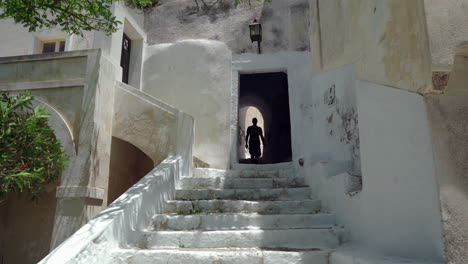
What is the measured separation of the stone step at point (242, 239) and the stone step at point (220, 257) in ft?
1.08

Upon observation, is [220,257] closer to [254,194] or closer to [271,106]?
[254,194]

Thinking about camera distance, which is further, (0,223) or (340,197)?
(0,223)

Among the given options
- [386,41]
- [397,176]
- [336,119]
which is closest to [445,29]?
[386,41]

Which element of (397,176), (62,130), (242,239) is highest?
(62,130)

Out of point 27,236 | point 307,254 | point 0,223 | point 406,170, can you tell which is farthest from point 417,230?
point 0,223

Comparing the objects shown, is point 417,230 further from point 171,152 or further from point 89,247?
point 171,152

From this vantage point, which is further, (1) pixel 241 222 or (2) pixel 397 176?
(1) pixel 241 222

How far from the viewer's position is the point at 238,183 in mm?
5680

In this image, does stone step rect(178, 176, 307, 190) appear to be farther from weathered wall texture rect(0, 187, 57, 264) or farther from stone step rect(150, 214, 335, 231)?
weathered wall texture rect(0, 187, 57, 264)

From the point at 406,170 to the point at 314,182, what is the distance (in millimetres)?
2473

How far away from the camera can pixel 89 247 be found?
3266mm

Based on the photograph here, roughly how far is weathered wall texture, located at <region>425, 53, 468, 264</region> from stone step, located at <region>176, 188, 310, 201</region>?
9.57ft

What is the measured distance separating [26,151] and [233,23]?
6.11m

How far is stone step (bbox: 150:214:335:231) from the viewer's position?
4332mm
